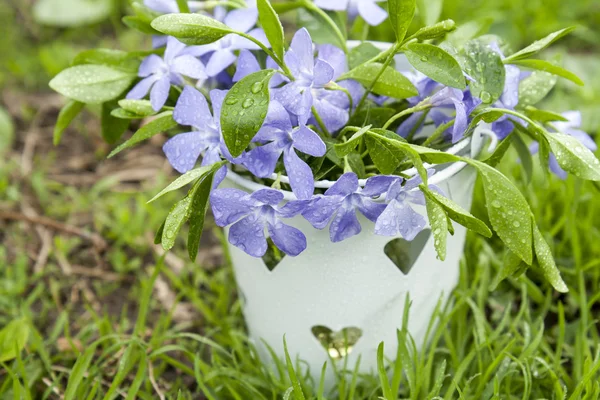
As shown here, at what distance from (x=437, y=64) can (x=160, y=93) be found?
1.12 feet

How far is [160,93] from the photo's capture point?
2.71ft

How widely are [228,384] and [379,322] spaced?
0.81 ft

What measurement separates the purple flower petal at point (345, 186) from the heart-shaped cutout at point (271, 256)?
0.49 ft

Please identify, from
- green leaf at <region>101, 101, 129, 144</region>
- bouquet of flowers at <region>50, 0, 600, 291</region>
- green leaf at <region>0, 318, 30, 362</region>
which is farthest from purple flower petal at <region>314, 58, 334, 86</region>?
green leaf at <region>0, 318, 30, 362</region>

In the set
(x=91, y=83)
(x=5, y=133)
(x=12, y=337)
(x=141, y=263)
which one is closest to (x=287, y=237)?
(x=91, y=83)

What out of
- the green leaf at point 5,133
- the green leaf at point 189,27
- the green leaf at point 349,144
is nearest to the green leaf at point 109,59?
the green leaf at point 189,27

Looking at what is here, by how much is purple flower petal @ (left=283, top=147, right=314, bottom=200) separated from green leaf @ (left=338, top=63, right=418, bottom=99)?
0.15 meters

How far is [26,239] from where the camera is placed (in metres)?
1.42

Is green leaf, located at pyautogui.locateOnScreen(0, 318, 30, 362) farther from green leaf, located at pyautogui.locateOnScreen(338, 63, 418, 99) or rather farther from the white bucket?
green leaf, located at pyautogui.locateOnScreen(338, 63, 418, 99)

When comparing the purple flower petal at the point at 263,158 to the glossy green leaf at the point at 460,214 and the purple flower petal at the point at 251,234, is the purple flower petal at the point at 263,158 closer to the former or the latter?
the purple flower petal at the point at 251,234

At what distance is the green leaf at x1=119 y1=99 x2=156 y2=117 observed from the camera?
32.4 inches

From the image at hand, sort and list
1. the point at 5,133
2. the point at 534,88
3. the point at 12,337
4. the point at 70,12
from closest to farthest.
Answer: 1. the point at 534,88
2. the point at 12,337
3. the point at 5,133
4. the point at 70,12

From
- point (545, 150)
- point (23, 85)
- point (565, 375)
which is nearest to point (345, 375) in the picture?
point (565, 375)

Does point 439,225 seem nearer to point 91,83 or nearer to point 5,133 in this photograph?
point 91,83
